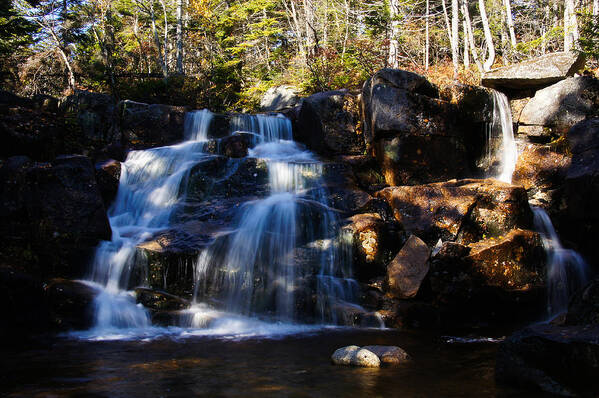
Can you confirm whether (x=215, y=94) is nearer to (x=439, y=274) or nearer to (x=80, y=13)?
(x=80, y=13)

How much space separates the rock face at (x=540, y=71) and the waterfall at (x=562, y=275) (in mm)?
6022

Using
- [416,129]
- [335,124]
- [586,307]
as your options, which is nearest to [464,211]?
[416,129]

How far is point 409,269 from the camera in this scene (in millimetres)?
7469

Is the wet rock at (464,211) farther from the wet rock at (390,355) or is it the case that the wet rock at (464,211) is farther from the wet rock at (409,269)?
the wet rock at (390,355)

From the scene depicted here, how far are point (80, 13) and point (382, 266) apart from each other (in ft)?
74.6

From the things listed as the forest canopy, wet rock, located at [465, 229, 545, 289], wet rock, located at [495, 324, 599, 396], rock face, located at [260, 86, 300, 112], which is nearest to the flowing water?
wet rock, located at [465, 229, 545, 289]

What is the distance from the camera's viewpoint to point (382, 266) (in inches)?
330

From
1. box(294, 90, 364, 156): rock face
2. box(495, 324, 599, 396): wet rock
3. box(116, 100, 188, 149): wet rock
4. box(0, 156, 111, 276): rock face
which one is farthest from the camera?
box(116, 100, 188, 149): wet rock

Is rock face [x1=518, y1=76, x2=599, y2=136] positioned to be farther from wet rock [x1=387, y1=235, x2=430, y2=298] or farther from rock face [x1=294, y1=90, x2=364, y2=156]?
wet rock [x1=387, y1=235, x2=430, y2=298]

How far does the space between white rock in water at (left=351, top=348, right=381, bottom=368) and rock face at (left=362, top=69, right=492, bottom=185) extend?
6.63 metres

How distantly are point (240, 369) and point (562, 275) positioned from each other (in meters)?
6.28

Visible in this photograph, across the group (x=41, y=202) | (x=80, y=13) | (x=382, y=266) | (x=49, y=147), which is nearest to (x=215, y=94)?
(x=80, y=13)

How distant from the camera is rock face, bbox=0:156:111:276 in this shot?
305 inches

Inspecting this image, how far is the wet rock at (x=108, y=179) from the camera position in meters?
10.5
